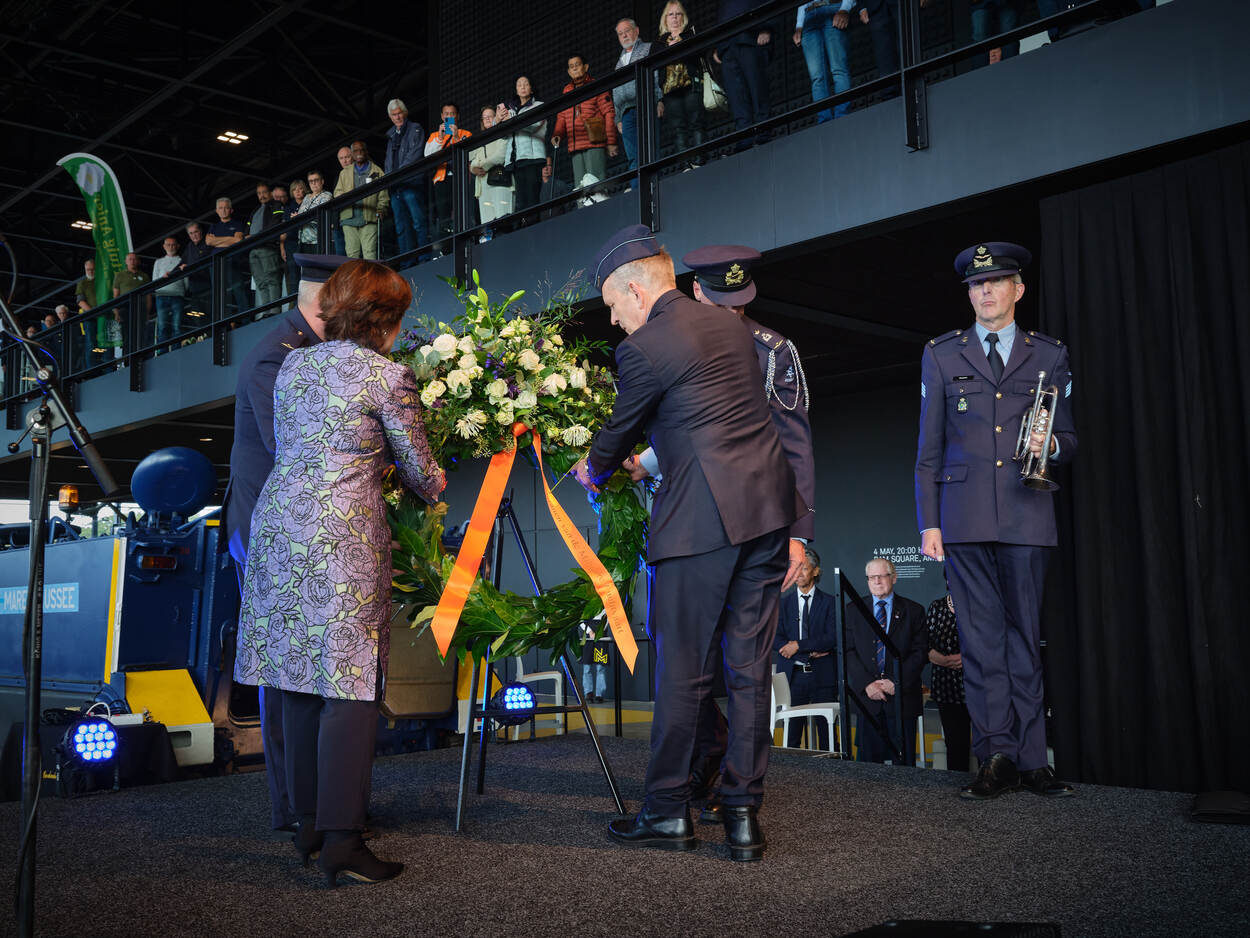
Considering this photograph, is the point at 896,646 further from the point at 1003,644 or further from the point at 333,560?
the point at 333,560

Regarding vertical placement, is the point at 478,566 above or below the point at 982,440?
below

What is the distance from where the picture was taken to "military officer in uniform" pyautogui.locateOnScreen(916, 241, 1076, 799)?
3.44 m

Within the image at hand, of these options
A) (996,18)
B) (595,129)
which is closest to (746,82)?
(595,129)

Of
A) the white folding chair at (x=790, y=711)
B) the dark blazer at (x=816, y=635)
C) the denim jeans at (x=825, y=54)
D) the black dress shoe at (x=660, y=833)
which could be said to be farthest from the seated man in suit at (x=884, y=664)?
the black dress shoe at (x=660, y=833)

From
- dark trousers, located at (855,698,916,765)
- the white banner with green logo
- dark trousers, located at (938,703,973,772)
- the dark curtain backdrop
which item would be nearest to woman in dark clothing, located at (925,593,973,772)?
dark trousers, located at (938,703,973,772)

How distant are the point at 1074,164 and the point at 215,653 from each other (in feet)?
15.4

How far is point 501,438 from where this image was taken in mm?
3338

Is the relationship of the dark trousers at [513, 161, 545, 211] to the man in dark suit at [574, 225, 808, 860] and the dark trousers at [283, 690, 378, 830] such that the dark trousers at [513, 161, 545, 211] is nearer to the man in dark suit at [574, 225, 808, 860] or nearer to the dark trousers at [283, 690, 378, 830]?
the man in dark suit at [574, 225, 808, 860]

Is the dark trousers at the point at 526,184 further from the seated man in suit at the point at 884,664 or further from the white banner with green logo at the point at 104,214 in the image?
the white banner with green logo at the point at 104,214

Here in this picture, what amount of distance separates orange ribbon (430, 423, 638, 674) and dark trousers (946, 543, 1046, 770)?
1.17m

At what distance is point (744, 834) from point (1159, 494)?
2.21 metres

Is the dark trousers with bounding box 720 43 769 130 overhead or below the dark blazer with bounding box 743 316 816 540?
overhead


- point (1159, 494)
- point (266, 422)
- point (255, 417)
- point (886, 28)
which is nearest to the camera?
point (266, 422)

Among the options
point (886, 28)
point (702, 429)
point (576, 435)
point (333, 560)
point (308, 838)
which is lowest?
point (308, 838)
